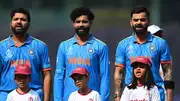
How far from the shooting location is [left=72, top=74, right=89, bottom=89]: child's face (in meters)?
9.98

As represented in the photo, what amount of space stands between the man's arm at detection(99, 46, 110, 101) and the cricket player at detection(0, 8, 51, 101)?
0.66m

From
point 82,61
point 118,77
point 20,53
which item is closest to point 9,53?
point 20,53

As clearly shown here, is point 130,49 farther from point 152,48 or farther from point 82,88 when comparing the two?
point 82,88

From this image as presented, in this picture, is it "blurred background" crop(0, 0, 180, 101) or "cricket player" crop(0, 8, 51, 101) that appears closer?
"cricket player" crop(0, 8, 51, 101)

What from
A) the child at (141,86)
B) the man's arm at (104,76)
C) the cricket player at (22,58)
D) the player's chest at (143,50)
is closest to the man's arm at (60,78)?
the cricket player at (22,58)

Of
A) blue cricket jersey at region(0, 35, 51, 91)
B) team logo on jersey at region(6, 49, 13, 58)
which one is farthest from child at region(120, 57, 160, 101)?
team logo on jersey at region(6, 49, 13, 58)

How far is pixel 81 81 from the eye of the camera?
393 inches

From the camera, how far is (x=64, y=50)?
10781 mm

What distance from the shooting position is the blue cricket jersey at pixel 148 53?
10594 millimetres

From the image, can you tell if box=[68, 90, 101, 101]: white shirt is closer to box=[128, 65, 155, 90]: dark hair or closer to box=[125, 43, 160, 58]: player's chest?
box=[128, 65, 155, 90]: dark hair

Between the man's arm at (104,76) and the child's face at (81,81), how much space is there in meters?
0.60

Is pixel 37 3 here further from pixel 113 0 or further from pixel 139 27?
pixel 139 27

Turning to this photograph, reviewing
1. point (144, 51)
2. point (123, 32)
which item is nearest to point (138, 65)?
point (144, 51)

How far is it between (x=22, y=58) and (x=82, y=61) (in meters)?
0.75
